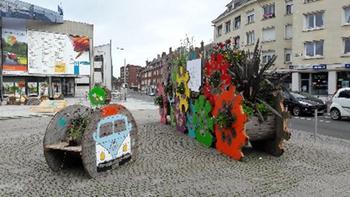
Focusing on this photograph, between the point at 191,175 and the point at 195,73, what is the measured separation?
160 inches

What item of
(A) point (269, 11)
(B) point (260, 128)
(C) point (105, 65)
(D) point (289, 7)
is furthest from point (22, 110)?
(C) point (105, 65)

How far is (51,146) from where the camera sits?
6656 mm

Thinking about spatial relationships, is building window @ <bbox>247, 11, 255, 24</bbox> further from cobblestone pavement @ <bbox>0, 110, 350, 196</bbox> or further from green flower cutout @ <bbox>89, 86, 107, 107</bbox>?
green flower cutout @ <bbox>89, 86, 107, 107</bbox>

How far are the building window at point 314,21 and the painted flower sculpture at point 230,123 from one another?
28.6 metres

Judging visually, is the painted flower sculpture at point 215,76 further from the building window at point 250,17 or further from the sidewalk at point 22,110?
the building window at point 250,17

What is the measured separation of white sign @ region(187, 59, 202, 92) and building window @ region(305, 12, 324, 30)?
2676cm

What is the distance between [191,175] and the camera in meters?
6.46

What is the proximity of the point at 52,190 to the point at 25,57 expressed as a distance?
41.4m

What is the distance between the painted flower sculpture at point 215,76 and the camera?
27.7ft

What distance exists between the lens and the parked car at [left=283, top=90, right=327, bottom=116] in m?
20.4

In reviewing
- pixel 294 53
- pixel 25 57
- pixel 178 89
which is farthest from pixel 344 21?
pixel 25 57

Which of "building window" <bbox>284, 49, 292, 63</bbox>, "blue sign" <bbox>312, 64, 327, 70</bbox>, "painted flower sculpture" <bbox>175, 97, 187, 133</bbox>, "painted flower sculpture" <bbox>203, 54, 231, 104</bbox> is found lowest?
"painted flower sculpture" <bbox>175, 97, 187, 133</bbox>

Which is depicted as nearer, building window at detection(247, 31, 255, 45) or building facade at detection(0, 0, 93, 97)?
building facade at detection(0, 0, 93, 97)

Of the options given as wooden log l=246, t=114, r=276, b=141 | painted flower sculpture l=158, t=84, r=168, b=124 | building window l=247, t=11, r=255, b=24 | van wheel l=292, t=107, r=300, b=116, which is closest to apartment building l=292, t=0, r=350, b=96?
building window l=247, t=11, r=255, b=24
